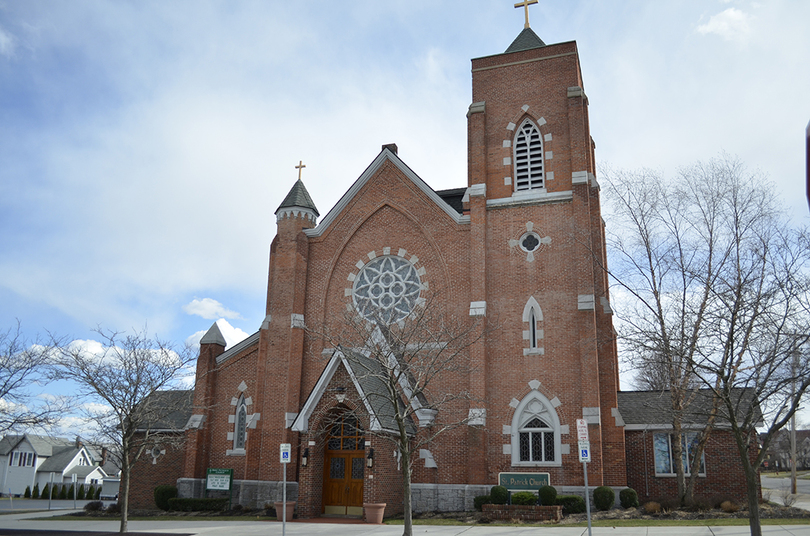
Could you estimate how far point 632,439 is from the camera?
2505 cm

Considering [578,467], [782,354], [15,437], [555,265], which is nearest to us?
[782,354]

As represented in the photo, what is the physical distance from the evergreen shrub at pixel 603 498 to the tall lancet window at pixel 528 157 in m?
11.2

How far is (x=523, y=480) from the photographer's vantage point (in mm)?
21641

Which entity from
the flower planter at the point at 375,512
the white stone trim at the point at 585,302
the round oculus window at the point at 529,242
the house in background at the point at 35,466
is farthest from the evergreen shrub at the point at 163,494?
the house in background at the point at 35,466

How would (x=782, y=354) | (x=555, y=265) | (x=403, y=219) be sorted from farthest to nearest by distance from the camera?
1. (x=403, y=219)
2. (x=555, y=265)
3. (x=782, y=354)

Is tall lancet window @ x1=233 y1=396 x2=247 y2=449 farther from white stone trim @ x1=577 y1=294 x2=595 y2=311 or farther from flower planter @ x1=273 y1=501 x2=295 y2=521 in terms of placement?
white stone trim @ x1=577 y1=294 x2=595 y2=311

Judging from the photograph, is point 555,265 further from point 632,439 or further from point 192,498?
point 192,498

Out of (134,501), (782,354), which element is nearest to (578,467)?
(782,354)

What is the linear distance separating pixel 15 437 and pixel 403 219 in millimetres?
56983

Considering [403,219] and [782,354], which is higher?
[403,219]

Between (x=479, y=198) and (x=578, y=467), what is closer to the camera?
(x=578, y=467)

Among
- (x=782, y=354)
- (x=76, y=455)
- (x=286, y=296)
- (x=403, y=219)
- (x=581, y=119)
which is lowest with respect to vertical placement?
(x=76, y=455)

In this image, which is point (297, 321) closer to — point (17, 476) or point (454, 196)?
point (454, 196)

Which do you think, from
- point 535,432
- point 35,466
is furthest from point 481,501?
point 35,466
